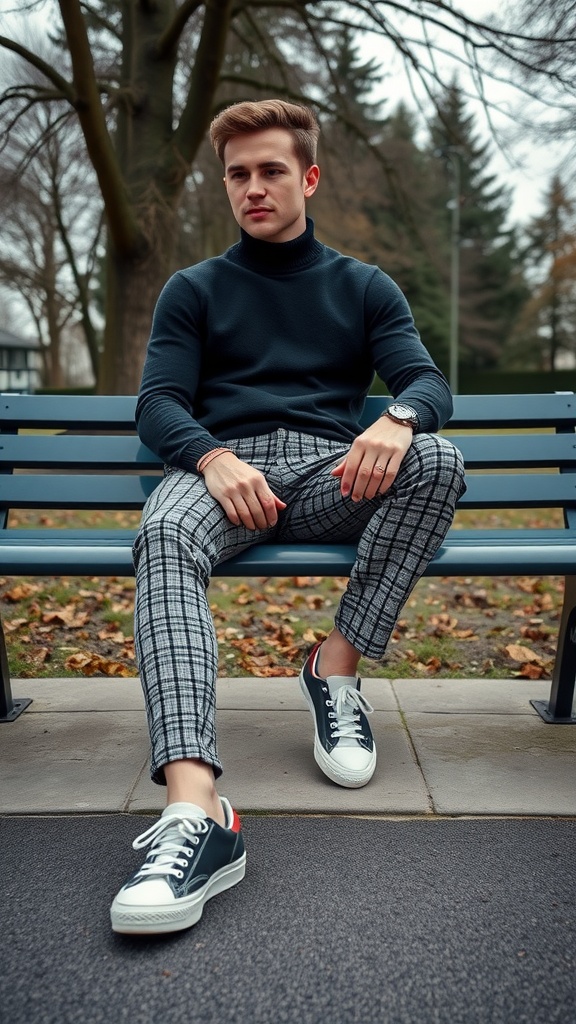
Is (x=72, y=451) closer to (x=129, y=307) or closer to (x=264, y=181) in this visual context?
(x=264, y=181)

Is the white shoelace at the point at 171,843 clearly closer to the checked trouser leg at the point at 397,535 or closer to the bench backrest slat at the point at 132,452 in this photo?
the checked trouser leg at the point at 397,535

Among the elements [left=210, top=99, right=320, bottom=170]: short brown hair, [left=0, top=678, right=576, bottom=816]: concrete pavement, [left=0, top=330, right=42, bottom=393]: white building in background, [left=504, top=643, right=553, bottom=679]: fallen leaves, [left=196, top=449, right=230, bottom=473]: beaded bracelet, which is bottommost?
[left=0, top=330, right=42, bottom=393]: white building in background

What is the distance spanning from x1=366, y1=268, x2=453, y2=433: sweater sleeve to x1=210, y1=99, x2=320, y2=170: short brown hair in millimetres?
437

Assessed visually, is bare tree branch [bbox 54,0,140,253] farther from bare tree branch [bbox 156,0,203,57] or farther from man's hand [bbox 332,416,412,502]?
man's hand [bbox 332,416,412,502]

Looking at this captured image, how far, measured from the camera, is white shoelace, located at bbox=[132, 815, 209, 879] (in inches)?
69.8

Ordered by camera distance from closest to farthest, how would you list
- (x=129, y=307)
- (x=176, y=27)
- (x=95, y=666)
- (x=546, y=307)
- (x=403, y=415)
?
(x=403, y=415)
(x=95, y=666)
(x=176, y=27)
(x=129, y=307)
(x=546, y=307)

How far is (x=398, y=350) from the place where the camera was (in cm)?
276

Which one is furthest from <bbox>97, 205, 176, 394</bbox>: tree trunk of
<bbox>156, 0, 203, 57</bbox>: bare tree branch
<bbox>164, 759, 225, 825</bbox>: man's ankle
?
<bbox>164, 759, 225, 825</bbox>: man's ankle

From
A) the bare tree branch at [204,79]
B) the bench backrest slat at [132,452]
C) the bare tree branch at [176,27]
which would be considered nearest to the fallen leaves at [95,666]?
the bench backrest slat at [132,452]

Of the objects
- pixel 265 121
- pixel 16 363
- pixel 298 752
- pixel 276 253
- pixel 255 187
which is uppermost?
pixel 265 121

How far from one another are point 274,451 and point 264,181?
761mm

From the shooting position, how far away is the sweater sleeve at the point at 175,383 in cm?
250

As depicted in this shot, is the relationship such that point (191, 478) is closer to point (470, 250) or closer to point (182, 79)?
point (182, 79)

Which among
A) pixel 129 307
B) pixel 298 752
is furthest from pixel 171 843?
pixel 129 307
